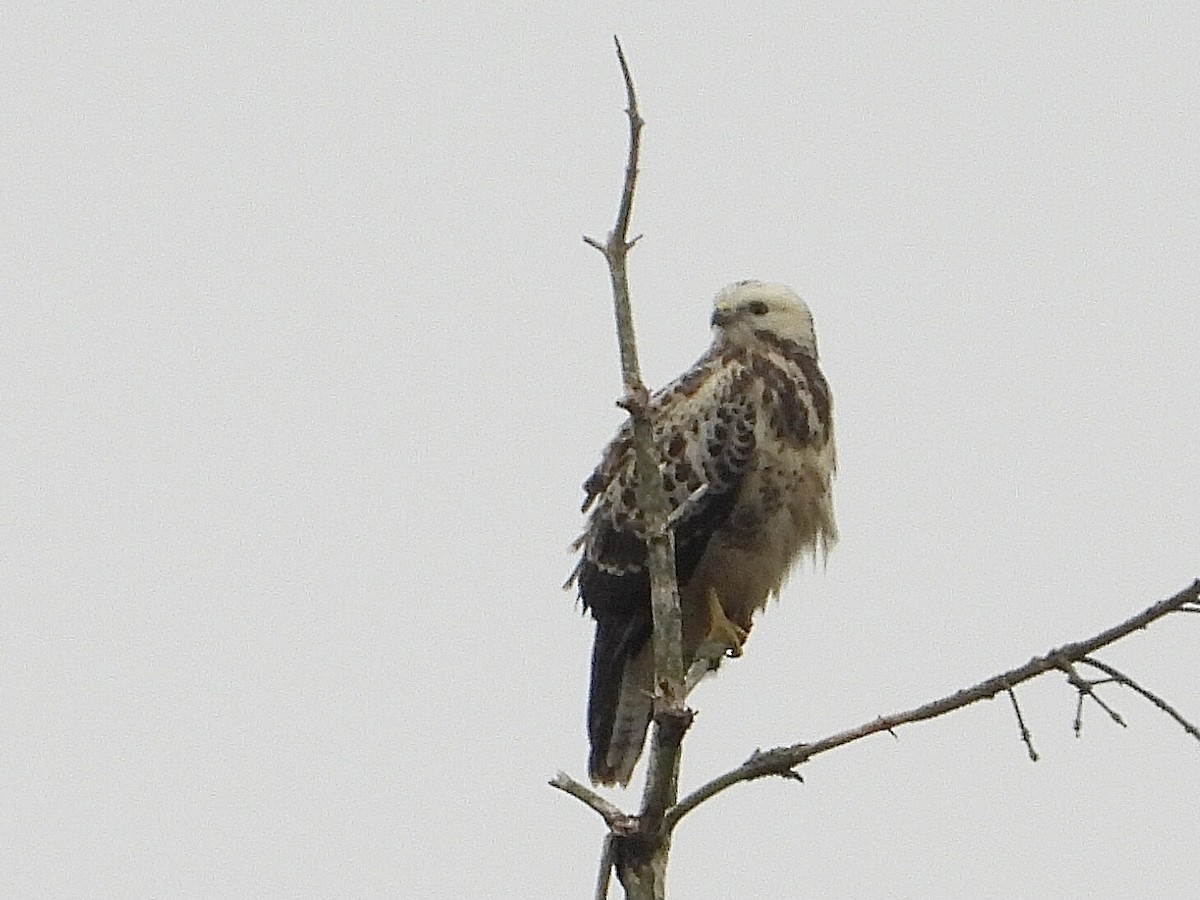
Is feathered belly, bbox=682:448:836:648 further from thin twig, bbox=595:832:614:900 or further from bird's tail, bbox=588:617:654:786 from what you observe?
thin twig, bbox=595:832:614:900

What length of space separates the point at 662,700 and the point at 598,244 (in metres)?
1.06

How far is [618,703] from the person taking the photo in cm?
809

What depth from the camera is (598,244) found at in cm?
483

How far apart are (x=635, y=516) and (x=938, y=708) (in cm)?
357

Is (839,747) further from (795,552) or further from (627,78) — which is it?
(795,552)

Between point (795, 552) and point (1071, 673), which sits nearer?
point (1071, 673)

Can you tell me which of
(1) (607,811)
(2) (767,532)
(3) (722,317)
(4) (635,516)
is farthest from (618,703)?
(1) (607,811)

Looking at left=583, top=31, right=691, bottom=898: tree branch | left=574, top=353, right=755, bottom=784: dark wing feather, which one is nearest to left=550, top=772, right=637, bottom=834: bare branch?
left=583, top=31, right=691, bottom=898: tree branch

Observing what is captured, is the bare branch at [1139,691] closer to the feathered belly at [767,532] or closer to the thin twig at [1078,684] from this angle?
the thin twig at [1078,684]

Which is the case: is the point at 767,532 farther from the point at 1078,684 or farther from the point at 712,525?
the point at 1078,684

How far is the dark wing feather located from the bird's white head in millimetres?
219

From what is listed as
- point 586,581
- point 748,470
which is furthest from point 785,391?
point 586,581

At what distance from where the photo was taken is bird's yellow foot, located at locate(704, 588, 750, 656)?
8008 millimetres

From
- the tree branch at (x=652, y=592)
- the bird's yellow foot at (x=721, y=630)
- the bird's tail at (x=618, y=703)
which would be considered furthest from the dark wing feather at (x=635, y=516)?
the tree branch at (x=652, y=592)
